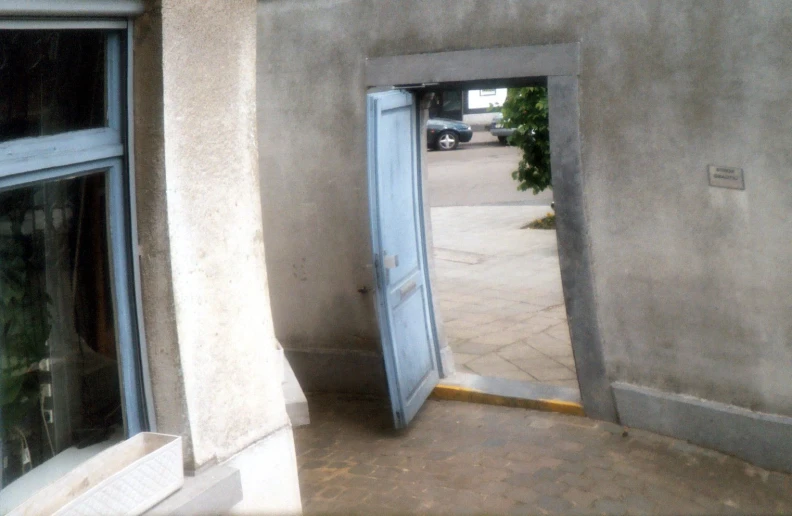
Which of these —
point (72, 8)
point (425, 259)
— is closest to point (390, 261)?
point (425, 259)

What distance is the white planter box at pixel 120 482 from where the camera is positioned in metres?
3.25

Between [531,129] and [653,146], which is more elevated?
[531,129]

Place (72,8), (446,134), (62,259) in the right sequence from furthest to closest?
(446,134) → (62,259) → (72,8)

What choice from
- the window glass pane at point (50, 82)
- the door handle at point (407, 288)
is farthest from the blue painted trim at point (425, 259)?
the window glass pane at point (50, 82)

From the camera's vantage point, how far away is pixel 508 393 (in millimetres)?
6934

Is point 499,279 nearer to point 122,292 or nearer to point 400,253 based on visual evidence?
point 400,253

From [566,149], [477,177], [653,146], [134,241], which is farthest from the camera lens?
[477,177]

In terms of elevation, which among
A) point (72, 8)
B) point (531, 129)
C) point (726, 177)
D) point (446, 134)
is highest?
point (446, 134)

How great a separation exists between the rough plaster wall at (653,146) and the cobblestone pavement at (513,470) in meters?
0.47

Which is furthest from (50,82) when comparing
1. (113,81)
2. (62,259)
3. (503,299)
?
(503,299)

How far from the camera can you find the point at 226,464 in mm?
3908

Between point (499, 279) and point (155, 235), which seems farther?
point (499, 279)

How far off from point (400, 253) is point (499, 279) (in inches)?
172

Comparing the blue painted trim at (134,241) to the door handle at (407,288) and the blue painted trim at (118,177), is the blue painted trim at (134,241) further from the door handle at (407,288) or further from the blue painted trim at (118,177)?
the door handle at (407,288)
